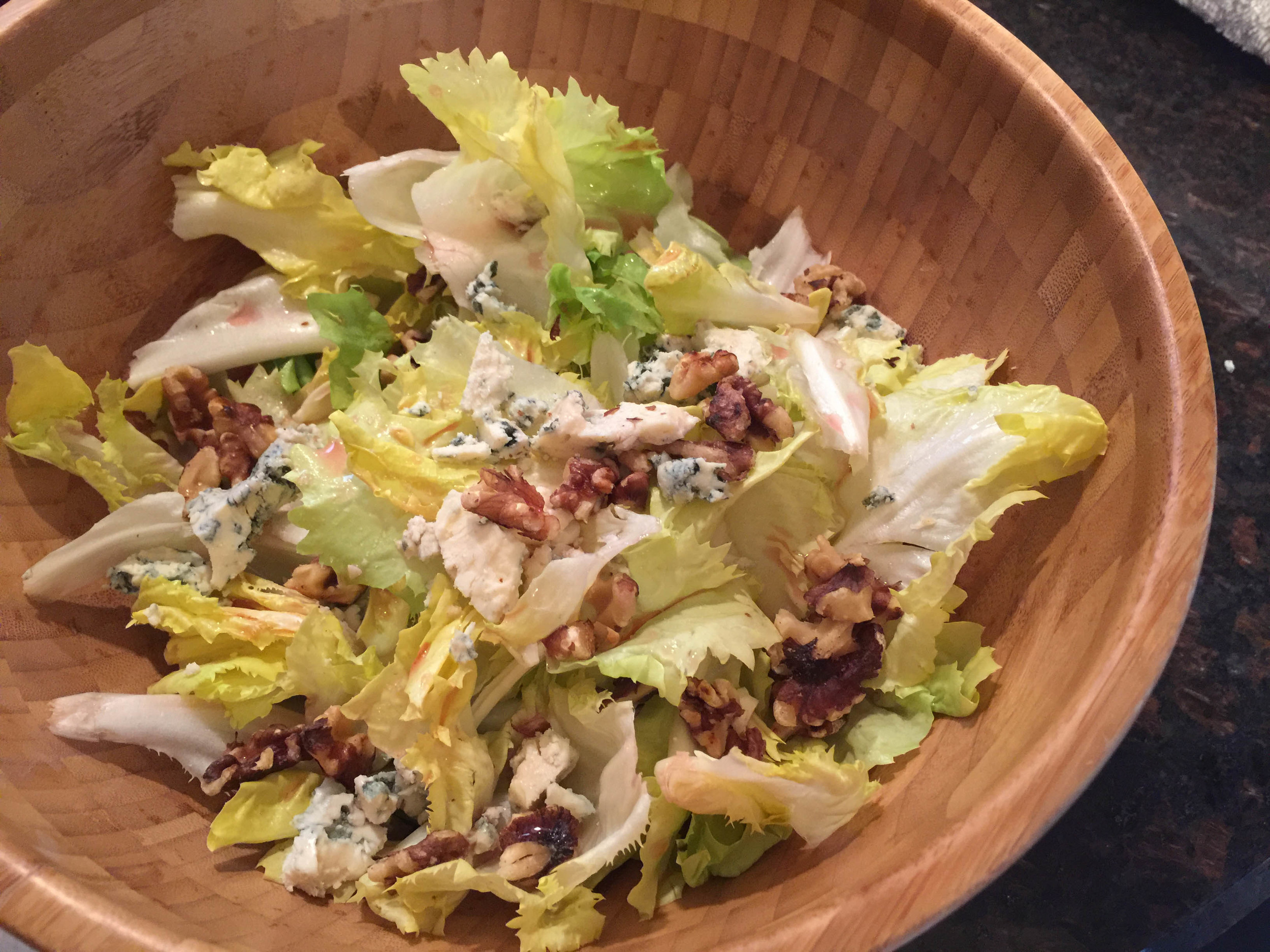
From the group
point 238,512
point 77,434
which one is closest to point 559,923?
point 238,512

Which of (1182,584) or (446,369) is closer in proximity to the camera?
(1182,584)

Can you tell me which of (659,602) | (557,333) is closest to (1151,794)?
(659,602)

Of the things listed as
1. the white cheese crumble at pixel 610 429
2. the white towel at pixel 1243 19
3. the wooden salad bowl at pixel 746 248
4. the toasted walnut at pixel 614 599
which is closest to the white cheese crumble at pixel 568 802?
the wooden salad bowl at pixel 746 248

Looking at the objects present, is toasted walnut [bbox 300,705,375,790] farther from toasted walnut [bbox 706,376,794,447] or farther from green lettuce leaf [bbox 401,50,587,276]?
green lettuce leaf [bbox 401,50,587,276]

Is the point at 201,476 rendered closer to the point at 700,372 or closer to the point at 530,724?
the point at 530,724

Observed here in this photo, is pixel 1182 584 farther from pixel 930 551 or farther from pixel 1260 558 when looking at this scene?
pixel 1260 558

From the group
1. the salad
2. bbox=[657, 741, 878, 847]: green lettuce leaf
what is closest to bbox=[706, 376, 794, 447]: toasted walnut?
the salad
